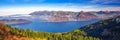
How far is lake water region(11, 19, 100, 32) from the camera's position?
49.7 ft

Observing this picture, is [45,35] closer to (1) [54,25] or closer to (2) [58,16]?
(1) [54,25]

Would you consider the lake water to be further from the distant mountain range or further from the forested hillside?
the forested hillside

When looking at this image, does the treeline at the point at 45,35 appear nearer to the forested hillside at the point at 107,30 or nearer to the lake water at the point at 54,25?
the lake water at the point at 54,25

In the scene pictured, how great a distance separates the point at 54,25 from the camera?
16.7 metres

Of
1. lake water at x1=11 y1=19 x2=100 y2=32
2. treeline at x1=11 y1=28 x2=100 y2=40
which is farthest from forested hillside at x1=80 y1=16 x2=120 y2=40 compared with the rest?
lake water at x1=11 y1=19 x2=100 y2=32

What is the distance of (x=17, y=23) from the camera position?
48.8ft

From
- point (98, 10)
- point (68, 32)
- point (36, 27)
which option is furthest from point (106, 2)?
point (36, 27)

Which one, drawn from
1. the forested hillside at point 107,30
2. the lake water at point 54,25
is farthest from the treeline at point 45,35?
the forested hillside at point 107,30

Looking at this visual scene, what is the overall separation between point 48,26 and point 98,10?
9.02 feet

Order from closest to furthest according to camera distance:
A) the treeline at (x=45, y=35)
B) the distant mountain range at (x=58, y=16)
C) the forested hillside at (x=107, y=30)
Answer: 1. the distant mountain range at (x=58, y=16)
2. the treeline at (x=45, y=35)
3. the forested hillside at (x=107, y=30)

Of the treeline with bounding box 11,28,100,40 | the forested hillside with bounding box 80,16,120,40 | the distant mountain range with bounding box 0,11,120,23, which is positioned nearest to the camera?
the distant mountain range with bounding box 0,11,120,23

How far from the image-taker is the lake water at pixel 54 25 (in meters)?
15.1

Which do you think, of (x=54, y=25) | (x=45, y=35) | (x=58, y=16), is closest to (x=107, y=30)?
(x=54, y=25)

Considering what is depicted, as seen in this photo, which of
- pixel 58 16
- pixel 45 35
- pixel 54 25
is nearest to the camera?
pixel 45 35
